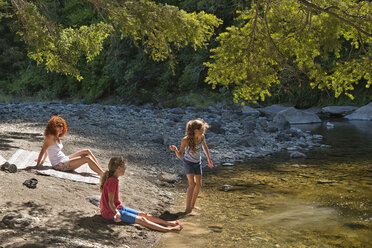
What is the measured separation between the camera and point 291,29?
6559 millimetres

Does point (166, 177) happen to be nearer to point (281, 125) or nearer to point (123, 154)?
point (123, 154)

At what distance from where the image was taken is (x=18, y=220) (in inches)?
156

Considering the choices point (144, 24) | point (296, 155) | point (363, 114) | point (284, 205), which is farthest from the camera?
point (363, 114)

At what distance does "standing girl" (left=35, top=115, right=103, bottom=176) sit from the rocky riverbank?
54cm

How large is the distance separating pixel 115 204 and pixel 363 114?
1692cm

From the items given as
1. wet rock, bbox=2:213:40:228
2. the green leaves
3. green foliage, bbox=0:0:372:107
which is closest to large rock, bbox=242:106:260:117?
green foliage, bbox=0:0:372:107

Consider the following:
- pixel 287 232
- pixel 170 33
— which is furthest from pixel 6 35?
pixel 287 232

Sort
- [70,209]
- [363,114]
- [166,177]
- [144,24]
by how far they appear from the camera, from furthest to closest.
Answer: [363,114] → [166,177] → [144,24] → [70,209]

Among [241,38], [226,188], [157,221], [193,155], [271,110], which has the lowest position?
[226,188]

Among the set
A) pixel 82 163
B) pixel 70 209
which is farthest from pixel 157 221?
pixel 82 163

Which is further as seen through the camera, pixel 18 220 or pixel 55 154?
pixel 55 154

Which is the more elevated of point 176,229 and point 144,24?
point 144,24

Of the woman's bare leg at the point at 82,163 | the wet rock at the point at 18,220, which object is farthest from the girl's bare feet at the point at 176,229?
the woman's bare leg at the point at 82,163

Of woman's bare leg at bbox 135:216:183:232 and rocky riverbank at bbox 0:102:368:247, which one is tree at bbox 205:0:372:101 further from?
woman's bare leg at bbox 135:216:183:232
